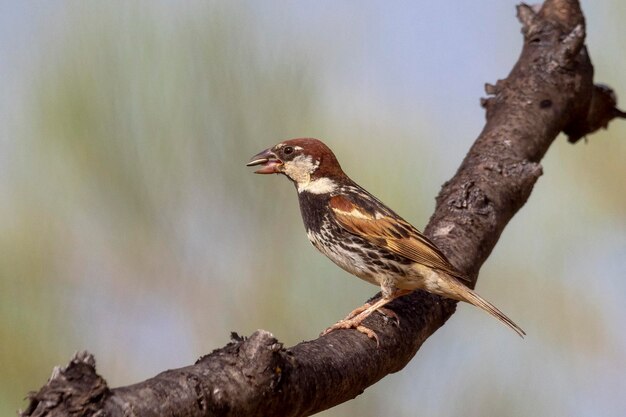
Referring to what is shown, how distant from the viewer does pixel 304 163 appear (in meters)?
4.24

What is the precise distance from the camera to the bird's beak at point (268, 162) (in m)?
4.14

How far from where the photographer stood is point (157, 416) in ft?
6.50

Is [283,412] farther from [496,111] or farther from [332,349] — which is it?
[496,111]

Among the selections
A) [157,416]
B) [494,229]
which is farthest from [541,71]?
[157,416]

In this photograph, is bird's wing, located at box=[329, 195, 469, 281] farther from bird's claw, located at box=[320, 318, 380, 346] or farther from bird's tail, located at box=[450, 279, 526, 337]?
bird's claw, located at box=[320, 318, 380, 346]

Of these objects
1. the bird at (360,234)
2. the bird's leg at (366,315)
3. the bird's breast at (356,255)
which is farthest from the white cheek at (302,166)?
the bird's leg at (366,315)

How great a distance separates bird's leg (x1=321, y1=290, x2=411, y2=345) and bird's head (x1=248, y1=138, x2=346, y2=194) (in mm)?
661

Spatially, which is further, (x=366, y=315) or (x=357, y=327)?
(x=366, y=315)

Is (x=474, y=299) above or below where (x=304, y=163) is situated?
below

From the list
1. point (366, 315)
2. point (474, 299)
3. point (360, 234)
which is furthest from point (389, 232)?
point (366, 315)

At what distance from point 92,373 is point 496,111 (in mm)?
3419

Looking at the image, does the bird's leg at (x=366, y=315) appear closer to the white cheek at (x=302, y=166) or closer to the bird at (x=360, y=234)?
the bird at (x=360, y=234)

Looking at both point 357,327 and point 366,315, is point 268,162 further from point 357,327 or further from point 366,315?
point 357,327

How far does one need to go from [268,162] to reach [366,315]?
43.7 inches
